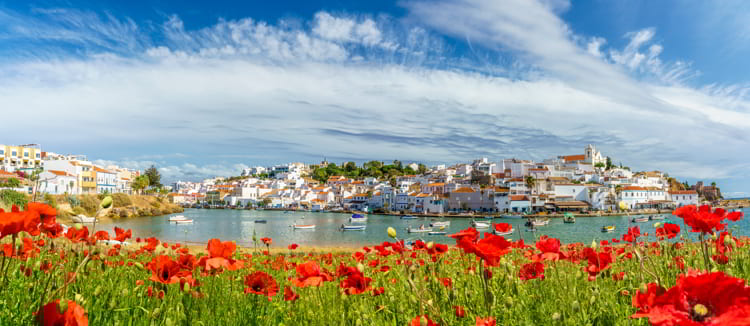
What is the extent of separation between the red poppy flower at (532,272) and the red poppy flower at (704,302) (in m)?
1.99

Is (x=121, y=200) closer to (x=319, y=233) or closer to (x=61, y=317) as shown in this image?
(x=319, y=233)

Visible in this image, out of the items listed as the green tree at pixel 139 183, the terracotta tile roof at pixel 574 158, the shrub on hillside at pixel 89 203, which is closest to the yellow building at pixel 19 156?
the green tree at pixel 139 183

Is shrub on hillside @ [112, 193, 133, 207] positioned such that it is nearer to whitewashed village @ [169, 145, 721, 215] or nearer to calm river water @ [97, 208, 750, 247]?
calm river water @ [97, 208, 750, 247]

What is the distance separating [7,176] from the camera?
55.0 meters

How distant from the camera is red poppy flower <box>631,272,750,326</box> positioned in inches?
34.2

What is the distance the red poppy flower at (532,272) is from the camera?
9.44 feet

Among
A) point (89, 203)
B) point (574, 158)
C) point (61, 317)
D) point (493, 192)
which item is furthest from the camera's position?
point (574, 158)

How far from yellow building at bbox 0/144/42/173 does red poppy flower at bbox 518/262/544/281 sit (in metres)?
89.4

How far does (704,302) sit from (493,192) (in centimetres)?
7541

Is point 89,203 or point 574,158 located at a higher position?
point 574,158

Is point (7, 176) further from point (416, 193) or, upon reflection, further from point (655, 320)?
point (655, 320)

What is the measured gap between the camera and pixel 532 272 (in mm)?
2984

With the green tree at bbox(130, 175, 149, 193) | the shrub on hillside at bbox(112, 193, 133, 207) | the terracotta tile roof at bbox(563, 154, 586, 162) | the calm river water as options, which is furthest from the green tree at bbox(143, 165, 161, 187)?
the terracotta tile roof at bbox(563, 154, 586, 162)

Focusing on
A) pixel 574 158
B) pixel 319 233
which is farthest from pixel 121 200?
pixel 574 158
